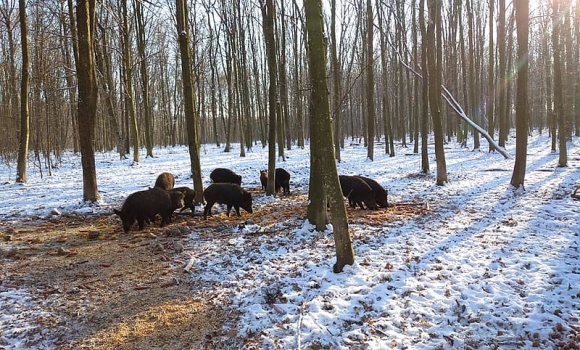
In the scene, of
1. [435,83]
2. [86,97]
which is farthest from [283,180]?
[86,97]

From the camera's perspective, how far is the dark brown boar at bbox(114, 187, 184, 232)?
8.90 m

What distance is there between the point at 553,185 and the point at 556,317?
31.1ft

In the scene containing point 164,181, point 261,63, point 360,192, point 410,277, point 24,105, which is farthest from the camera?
point 261,63

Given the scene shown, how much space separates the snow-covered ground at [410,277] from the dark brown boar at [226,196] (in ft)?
1.74

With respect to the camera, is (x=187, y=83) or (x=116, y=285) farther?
(x=187, y=83)

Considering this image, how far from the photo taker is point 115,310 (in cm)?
516


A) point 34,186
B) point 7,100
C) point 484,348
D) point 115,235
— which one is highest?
point 7,100

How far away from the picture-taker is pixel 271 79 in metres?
11.3

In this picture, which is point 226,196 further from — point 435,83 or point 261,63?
point 261,63

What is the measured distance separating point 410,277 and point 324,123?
270 cm

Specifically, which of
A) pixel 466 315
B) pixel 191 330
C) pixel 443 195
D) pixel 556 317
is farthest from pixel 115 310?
pixel 443 195

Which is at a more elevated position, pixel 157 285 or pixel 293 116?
pixel 293 116

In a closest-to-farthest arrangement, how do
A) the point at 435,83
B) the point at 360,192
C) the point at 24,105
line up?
the point at 360,192 < the point at 435,83 < the point at 24,105

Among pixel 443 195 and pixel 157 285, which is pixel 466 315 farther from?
pixel 443 195
